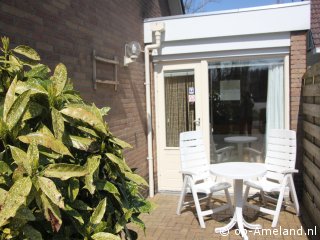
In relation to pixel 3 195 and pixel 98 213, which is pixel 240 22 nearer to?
pixel 98 213

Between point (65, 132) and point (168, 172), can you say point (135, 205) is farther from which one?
point (168, 172)

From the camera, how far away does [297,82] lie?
5582 millimetres

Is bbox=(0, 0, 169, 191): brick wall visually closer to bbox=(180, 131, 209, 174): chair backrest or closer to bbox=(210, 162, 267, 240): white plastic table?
bbox=(180, 131, 209, 174): chair backrest

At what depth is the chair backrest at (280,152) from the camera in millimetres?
5078

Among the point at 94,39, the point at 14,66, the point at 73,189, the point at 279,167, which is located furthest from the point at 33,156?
the point at 279,167

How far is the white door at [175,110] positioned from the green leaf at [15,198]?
4.87 metres

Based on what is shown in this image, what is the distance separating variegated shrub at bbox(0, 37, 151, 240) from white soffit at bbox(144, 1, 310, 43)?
397cm

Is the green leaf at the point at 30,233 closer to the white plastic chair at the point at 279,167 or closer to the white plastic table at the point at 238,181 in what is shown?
the white plastic table at the point at 238,181

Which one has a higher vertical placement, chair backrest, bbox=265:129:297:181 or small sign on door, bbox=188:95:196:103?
small sign on door, bbox=188:95:196:103

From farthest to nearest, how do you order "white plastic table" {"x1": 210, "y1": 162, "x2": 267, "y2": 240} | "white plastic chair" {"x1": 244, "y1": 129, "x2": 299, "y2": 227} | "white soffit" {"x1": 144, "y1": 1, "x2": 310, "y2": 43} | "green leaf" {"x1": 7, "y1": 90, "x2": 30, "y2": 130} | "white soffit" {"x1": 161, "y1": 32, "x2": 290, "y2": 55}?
"white soffit" {"x1": 161, "y1": 32, "x2": 290, "y2": 55}, "white soffit" {"x1": 144, "y1": 1, "x2": 310, "y2": 43}, "white plastic chair" {"x1": 244, "y1": 129, "x2": 299, "y2": 227}, "white plastic table" {"x1": 210, "y1": 162, "x2": 267, "y2": 240}, "green leaf" {"x1": 7, "y1": 90, "x2": 30, "y2": 130}

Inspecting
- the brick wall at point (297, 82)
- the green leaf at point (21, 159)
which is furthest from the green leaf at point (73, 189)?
the brick wall at point (297, 82)

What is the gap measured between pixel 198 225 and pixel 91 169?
3331 millimetres

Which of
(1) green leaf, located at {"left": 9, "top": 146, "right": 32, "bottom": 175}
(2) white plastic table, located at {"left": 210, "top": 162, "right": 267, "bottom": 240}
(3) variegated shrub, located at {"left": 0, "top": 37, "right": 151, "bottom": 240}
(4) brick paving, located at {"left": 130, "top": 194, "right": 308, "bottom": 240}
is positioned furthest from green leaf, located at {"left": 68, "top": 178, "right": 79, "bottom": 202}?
(2) white plastic table, located at {"left": 210, "top": 162, "right": 267, "bottom": 240}

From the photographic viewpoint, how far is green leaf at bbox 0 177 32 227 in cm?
141
